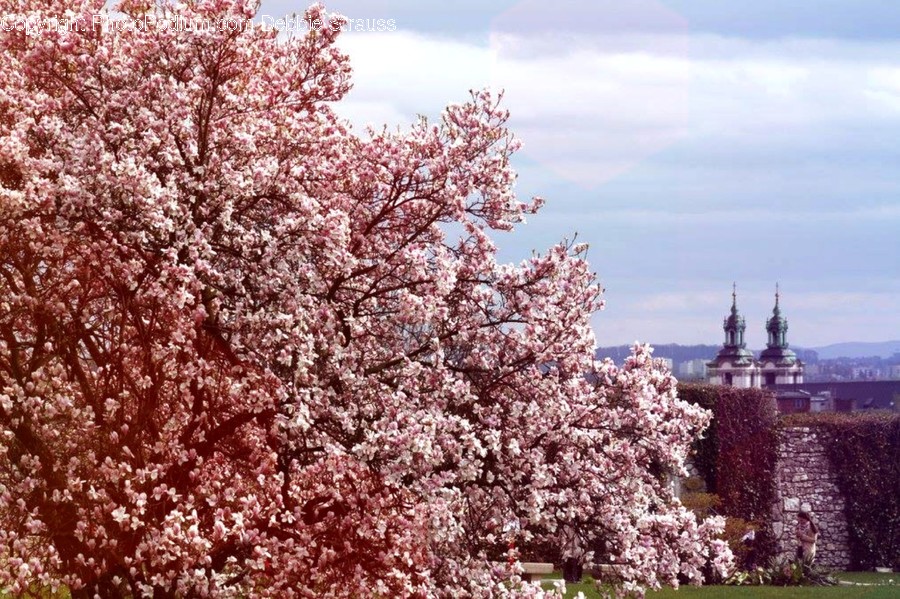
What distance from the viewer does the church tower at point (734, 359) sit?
367ft

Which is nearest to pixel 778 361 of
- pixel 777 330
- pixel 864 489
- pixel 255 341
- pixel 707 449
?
pixel 777 330

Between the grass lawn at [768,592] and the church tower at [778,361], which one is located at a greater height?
the church tower at [778,361]

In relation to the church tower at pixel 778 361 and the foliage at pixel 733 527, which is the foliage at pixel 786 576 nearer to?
the foliage at pixel 733 527

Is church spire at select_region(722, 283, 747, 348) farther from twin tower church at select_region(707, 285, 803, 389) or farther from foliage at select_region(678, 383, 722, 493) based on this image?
foliage at select_region(678, 383, 722, 493)

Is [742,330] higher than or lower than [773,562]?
higher

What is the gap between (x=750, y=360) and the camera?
11388 centimetres

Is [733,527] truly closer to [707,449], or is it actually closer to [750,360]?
[707,449]

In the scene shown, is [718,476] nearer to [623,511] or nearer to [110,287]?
[623,511]

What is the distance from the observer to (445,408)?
1183 cm

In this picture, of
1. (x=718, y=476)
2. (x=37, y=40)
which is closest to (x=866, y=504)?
(x=718, y=476)

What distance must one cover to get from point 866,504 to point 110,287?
31982mm

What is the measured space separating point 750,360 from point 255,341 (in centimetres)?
10663

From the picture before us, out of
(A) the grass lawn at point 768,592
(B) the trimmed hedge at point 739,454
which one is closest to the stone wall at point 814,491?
(B) the trimmed hedge at point 739,454

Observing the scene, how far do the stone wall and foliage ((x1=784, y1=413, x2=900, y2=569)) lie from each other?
0.88 feet
